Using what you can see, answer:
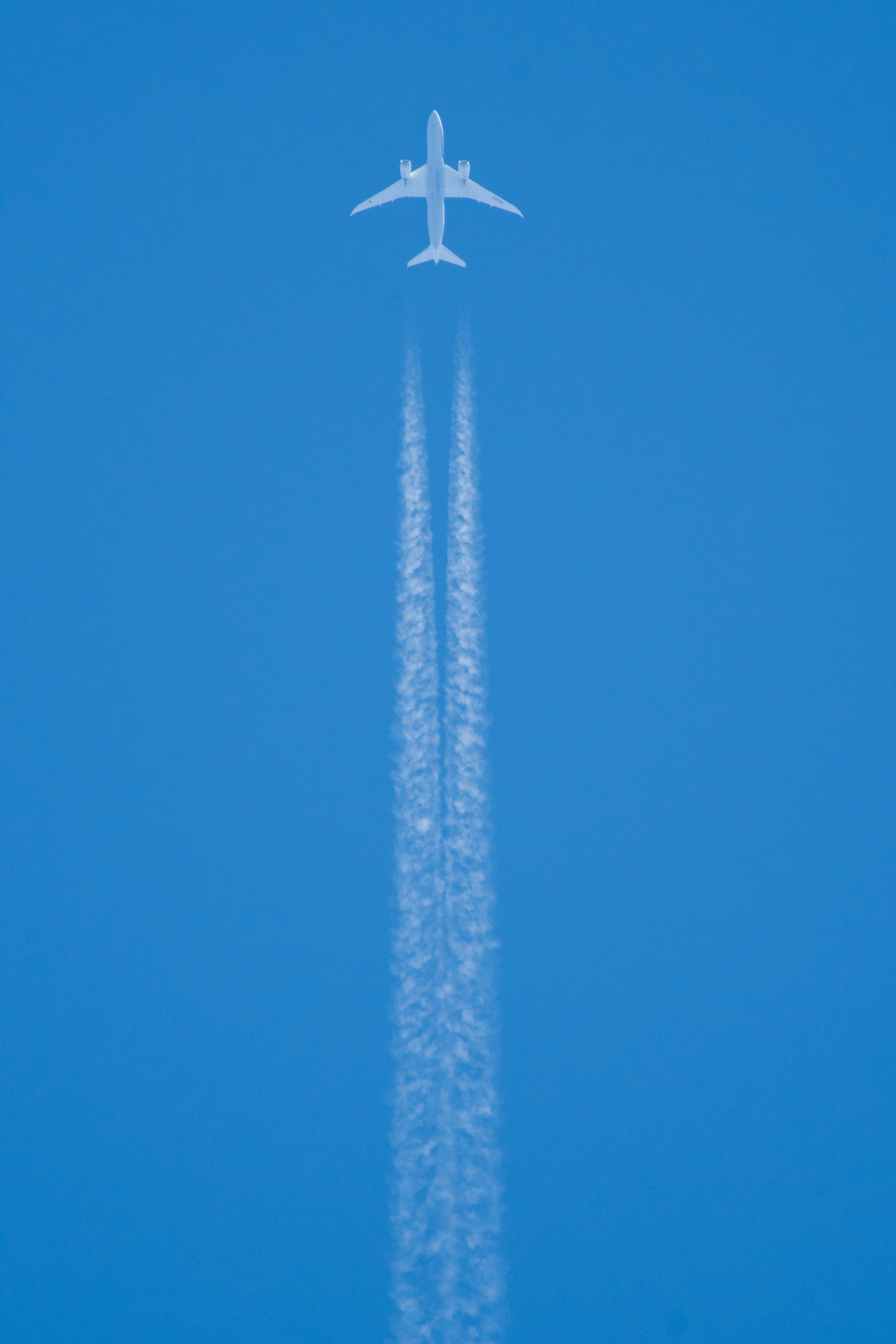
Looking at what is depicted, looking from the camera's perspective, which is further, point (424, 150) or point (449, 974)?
point (424, 150)

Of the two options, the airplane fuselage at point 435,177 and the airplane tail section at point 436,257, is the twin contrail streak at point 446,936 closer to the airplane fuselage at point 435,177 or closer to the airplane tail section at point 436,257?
the airplane tail section at point 436,257

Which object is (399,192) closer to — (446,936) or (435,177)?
(435,177)

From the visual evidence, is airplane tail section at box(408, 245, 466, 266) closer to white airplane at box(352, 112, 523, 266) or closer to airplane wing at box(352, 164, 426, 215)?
white airplane at box(352, 112, 523, 266)

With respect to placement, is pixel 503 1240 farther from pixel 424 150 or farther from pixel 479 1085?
pixel 424 150

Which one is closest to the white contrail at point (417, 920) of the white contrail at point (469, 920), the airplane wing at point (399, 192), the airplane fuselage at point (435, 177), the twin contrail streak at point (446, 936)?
the twin contrail streak at point (446, 936)

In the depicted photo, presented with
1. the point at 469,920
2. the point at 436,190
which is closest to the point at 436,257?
the point at 436,190

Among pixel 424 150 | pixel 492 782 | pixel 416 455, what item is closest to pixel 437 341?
pixel 416 455
